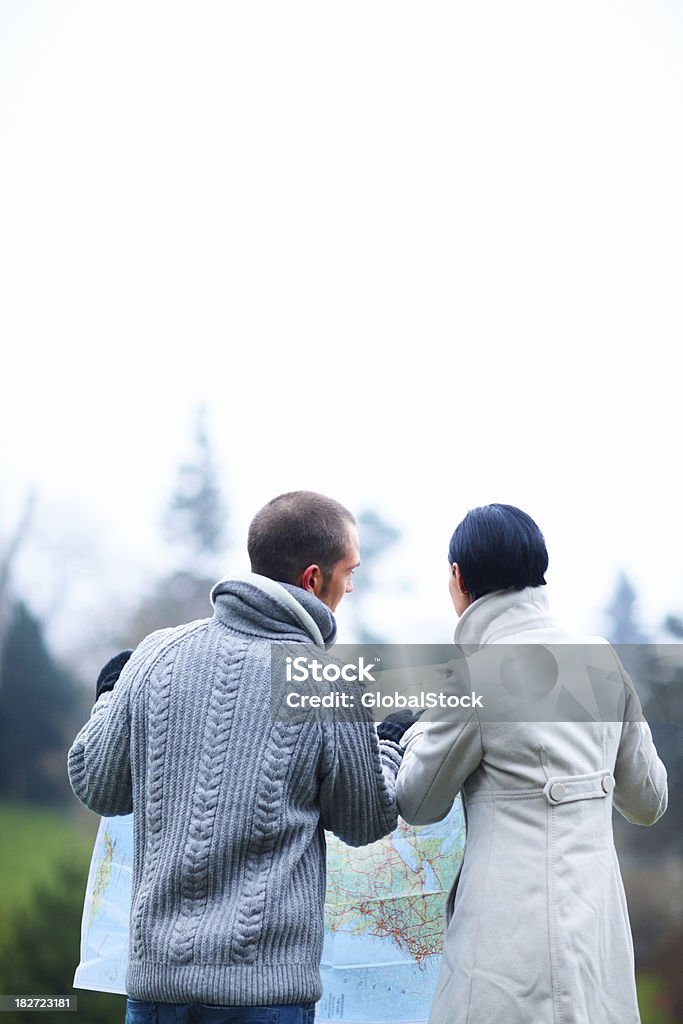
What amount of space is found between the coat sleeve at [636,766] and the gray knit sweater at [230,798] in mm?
329

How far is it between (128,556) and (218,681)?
611 centimetres

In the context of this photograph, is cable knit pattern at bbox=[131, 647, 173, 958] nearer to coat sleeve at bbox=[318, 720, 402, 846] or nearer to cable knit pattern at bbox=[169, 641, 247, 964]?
cable knit pattern at bbox=[169, 641, 247, 964]

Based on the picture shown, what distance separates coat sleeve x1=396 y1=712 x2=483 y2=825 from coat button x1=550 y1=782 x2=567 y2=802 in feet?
0.33

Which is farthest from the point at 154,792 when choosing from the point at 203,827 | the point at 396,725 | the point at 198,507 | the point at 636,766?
the point at 198,507

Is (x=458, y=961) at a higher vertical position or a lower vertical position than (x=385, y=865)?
lower

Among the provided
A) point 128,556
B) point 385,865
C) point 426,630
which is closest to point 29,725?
point 128,556

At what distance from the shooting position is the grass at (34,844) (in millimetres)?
5949

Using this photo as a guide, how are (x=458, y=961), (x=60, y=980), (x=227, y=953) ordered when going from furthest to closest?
(x=60, y=980) < (x=458, y=961) < (x=227, y=953)

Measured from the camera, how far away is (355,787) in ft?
4.41

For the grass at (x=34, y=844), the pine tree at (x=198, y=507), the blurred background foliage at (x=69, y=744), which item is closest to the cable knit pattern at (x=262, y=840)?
the blurred background foliage at (x=69, y=744)

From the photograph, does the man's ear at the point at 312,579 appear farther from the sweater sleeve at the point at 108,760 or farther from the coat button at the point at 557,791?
the coat button at the point at 557,791

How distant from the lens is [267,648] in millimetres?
1382

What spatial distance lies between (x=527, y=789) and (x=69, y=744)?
18.6 ft

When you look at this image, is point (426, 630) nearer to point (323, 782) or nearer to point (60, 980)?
point (60, 980)
